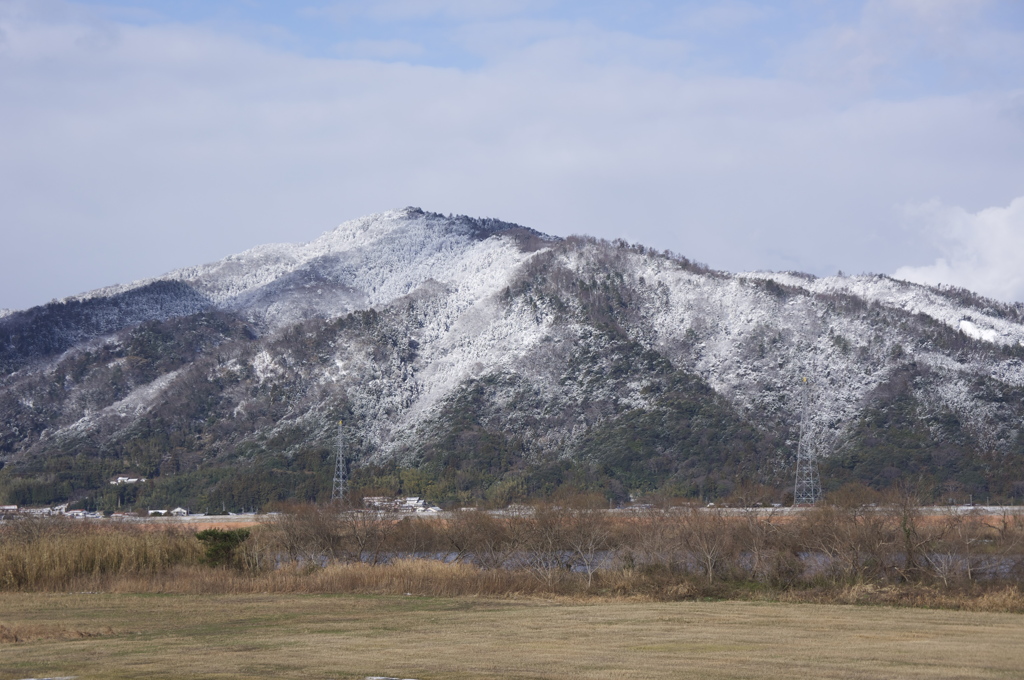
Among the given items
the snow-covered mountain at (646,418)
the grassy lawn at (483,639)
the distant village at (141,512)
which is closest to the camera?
the grassy lawn at (483,639)

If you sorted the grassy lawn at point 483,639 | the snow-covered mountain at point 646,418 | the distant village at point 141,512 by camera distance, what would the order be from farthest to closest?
1. the snow-covered mountain at point 646,418
2. the distant village at point 141,512
3. the grassy lawn at point 483,639

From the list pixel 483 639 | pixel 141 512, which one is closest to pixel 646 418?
pixel 141 512

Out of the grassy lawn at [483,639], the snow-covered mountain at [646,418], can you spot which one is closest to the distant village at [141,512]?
the snow-covered mountain at [646,418]

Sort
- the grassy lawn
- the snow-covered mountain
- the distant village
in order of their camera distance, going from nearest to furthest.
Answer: the grassy lawn → the distant village → the snow-covered mountain

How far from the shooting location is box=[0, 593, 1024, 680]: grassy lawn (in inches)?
1126

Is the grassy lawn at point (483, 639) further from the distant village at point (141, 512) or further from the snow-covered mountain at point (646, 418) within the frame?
the snow-covered mountain at point (646, 418)

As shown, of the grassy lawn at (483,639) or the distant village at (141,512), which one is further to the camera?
the distant village at (141,512)

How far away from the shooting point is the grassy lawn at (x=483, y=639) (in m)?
28.6

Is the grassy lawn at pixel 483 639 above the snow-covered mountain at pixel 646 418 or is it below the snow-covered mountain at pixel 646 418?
below

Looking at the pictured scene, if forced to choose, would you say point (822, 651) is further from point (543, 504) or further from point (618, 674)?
point (543, 504)

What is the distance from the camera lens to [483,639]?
36594 millimetres

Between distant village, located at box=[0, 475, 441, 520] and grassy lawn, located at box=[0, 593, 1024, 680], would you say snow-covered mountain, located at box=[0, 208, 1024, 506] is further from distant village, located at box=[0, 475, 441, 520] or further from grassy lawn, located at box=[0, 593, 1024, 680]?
grassy lawn, located at box=[0, 593, 1024, 680]

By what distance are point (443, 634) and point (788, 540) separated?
33.8 m

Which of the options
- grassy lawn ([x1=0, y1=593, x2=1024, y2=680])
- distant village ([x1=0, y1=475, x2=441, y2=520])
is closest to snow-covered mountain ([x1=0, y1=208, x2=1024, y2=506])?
distant village ([x1=0, y1=475, x2=441, y2=520])
